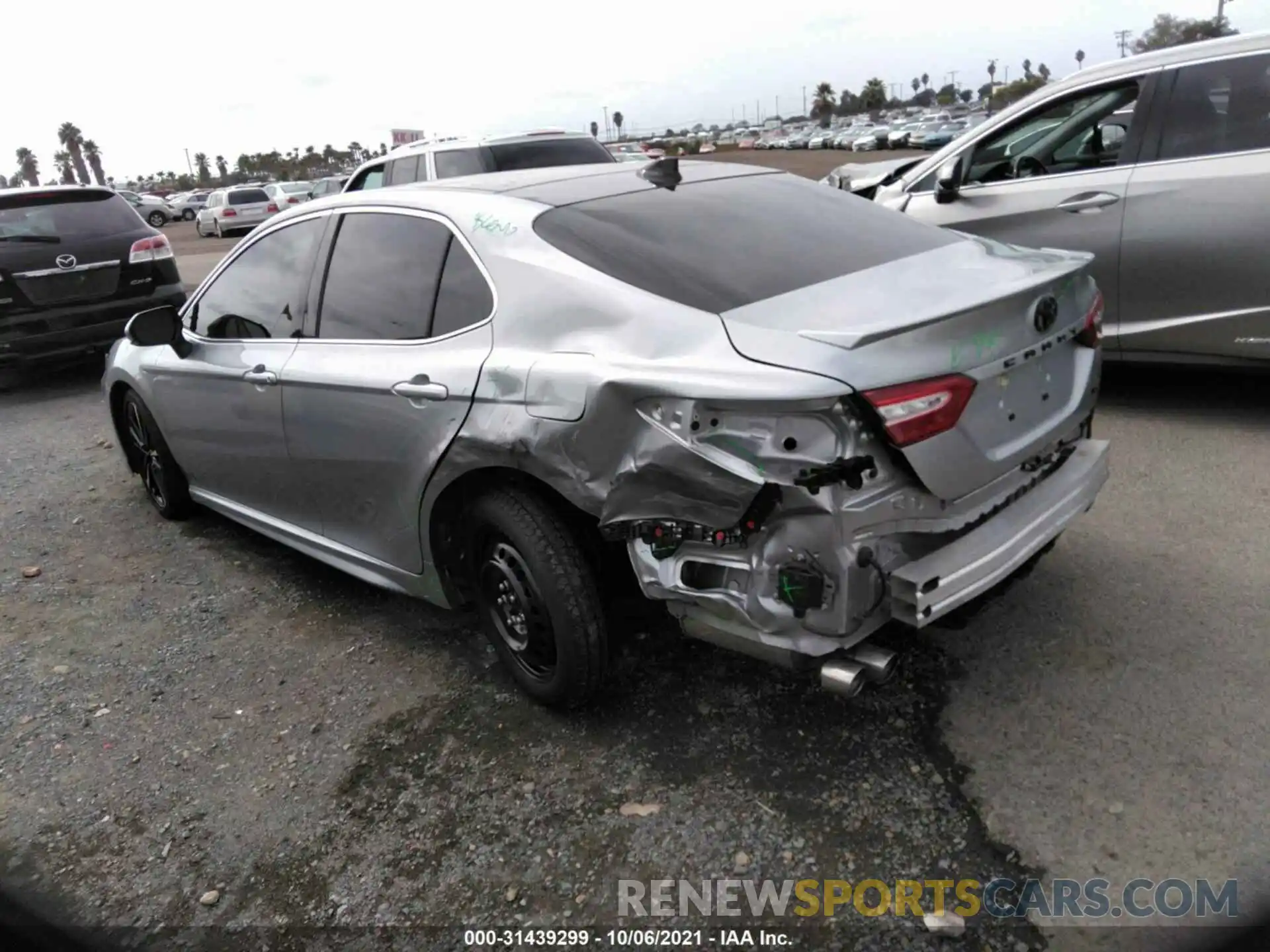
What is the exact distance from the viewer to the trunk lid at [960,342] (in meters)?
2.37

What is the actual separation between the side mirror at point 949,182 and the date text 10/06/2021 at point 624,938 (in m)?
4.65

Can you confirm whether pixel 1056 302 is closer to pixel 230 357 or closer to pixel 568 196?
pixel 568 196

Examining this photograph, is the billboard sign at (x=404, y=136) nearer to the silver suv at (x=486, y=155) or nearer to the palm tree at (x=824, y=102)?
the silver suv at (x=486, y=155)

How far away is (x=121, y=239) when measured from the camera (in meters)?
8.46

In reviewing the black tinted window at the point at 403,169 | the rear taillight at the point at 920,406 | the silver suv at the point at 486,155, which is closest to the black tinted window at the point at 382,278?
the rear taillight at the point at 920,406

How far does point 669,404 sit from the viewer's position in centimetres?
247

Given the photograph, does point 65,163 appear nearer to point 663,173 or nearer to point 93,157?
point 93,157

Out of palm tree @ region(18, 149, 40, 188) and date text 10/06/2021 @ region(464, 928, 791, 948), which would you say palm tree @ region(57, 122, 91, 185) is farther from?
date text 10/06/2021 @ region(464, 928, 791, 948)

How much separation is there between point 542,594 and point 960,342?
138cm

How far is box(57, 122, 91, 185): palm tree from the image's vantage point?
100 metres

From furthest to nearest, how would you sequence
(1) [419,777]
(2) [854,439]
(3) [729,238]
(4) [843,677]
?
1. (3) [729,238]
2. (1) [419,777]
3. (4) [843,677]
4. (2) [854,439]

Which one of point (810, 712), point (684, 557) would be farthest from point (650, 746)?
point (684, 557)

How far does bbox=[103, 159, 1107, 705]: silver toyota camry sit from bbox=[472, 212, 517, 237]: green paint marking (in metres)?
0.01

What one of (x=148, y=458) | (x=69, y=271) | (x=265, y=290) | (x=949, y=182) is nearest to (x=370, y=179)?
(x=69, y=271)
